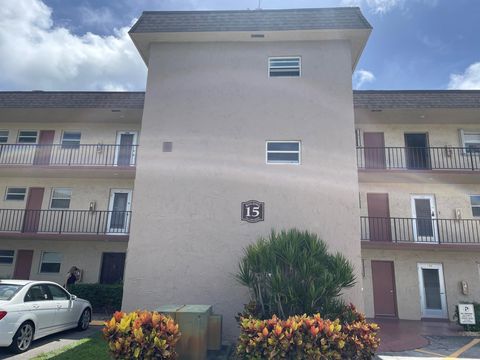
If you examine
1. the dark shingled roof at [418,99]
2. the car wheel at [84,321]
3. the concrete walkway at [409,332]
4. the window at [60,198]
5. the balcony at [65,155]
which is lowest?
the concrete walkway at [409,332]

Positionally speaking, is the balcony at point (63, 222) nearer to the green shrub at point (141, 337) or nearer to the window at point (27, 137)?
the window at point (27, 137)

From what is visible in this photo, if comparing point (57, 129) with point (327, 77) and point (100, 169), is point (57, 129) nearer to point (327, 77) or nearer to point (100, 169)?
point (100, 169)

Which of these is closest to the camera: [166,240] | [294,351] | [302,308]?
[294,351]

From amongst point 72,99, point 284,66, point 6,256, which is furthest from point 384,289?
point 6,256

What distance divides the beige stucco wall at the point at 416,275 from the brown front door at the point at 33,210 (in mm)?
14654

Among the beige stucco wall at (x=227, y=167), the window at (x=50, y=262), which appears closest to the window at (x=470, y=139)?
the beige stucco wall at (x=227, y=167)

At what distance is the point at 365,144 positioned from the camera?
15445mm

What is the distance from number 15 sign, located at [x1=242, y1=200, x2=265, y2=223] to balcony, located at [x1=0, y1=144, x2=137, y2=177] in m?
7.78

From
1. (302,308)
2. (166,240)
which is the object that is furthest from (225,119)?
(302,308)

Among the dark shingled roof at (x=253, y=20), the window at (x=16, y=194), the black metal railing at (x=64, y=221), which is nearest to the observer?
the dark shingled roof at (x=253, y=20)

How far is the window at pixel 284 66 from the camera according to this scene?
10656 mm

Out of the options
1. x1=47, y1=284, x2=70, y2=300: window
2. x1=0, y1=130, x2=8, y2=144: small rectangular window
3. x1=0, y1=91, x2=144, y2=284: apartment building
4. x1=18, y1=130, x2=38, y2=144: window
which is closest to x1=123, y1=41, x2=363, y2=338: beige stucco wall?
x1=47, y1=284, x2=70, y2=300: window

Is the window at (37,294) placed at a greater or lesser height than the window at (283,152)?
lesser

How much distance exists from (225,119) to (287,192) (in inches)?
116
